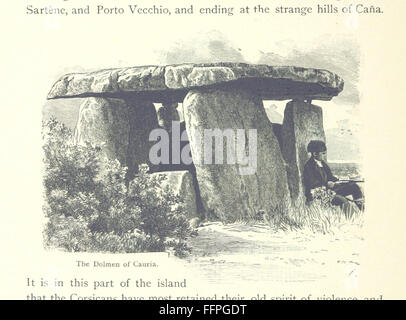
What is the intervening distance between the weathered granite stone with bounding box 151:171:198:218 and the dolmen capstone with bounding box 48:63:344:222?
0.01 metres

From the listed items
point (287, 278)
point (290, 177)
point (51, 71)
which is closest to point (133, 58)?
point (51, 71)

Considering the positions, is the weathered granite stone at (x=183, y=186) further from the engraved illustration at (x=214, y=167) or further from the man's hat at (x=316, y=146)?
the man's hat at (x=316, y=146)

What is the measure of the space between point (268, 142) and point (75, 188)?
2521 mm

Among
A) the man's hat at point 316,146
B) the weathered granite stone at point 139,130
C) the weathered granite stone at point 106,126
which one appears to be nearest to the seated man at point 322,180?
the man's hat at point 316,146

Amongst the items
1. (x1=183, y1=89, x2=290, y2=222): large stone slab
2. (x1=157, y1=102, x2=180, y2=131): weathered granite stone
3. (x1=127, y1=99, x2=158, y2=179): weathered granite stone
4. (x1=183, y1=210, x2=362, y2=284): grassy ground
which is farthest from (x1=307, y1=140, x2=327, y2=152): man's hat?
(x1=127, y1=99, x2=158, y2=179): weathered granite stone

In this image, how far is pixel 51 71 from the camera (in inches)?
447

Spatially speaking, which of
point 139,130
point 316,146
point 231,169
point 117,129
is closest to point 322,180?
point 316,146

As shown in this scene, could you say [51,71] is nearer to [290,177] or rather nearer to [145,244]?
[145,244]

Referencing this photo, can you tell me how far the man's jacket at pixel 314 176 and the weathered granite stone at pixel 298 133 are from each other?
66 mm

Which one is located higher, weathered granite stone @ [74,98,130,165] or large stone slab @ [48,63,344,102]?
large stone slab @ [48,63,344,102]

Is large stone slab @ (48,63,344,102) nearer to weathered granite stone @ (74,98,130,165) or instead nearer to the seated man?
weathered granite stone @ (74,98,130,165)

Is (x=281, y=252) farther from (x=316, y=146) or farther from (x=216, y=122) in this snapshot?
(x=216, y=122)

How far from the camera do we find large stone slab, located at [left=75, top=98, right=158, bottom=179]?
11594mm

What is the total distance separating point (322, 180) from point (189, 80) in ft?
7.11
